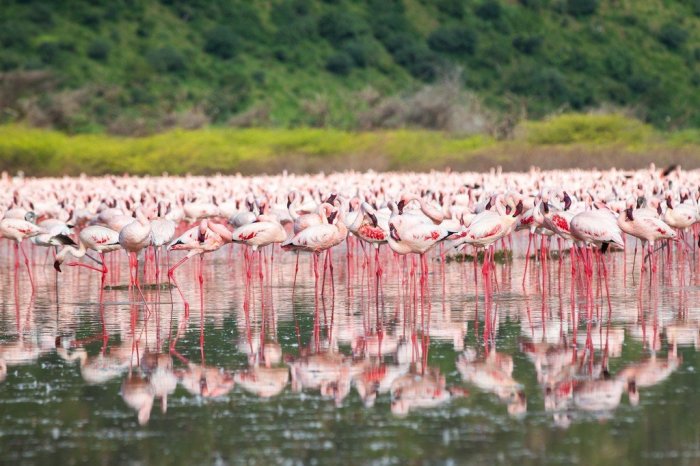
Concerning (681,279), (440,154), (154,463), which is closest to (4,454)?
(154,463)

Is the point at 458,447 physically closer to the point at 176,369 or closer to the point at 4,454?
the point at 4,454

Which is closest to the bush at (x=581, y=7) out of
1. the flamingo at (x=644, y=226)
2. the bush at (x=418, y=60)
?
the bush at (x=418, y=60)

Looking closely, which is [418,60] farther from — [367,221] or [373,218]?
[373,218]

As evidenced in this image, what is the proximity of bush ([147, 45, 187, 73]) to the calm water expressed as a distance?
48.9 meters

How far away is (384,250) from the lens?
22469mm

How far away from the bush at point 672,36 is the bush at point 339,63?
16.3m

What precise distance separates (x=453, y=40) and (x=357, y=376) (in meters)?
61.8

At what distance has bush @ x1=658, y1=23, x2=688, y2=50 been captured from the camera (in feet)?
234

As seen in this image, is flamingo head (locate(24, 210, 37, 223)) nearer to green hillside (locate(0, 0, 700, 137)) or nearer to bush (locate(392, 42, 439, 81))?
green hillside (locate(0, 0, 700, 137))

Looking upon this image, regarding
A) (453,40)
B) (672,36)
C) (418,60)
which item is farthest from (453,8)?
(672,36)

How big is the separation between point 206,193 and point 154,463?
19.0 m

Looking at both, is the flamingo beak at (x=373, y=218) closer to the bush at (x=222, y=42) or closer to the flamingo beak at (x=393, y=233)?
the flamingo beak at (x=393, y=233)

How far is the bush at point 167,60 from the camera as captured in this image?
6412 centimetres

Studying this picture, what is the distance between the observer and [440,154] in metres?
46.2
